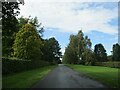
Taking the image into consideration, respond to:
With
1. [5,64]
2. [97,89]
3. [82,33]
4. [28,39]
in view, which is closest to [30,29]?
[28,39]

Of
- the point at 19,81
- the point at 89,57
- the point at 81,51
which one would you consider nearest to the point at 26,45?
the point at 19,81

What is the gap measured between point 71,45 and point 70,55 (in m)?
5.28

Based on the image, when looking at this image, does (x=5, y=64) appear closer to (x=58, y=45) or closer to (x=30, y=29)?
(x=30, y=29)

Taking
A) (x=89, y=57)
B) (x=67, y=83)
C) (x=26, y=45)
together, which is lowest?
(x=67, y=83)

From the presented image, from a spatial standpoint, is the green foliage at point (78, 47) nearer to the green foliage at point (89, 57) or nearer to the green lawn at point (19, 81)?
the green foliage at point (89, 57)

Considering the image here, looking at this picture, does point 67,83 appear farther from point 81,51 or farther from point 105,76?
point 81,51

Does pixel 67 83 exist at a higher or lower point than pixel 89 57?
lower

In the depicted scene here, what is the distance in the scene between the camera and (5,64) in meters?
34.4

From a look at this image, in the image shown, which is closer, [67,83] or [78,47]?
[67,83]

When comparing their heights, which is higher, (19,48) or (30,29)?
(30,29)

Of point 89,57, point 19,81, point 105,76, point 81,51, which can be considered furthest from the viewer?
point 81,51

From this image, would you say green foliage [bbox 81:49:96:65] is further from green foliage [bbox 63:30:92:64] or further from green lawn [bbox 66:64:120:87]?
green lawn [bbox 66:64:120:87]

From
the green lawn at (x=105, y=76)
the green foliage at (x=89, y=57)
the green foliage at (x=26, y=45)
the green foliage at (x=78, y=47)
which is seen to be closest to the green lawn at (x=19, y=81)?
the green lawn at (x=105, y=76)

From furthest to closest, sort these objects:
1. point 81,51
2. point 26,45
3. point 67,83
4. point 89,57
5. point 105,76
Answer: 1. point 81,51
2. point 89,57
3. point 26,45
4. point 105,76
5. point 67,83
